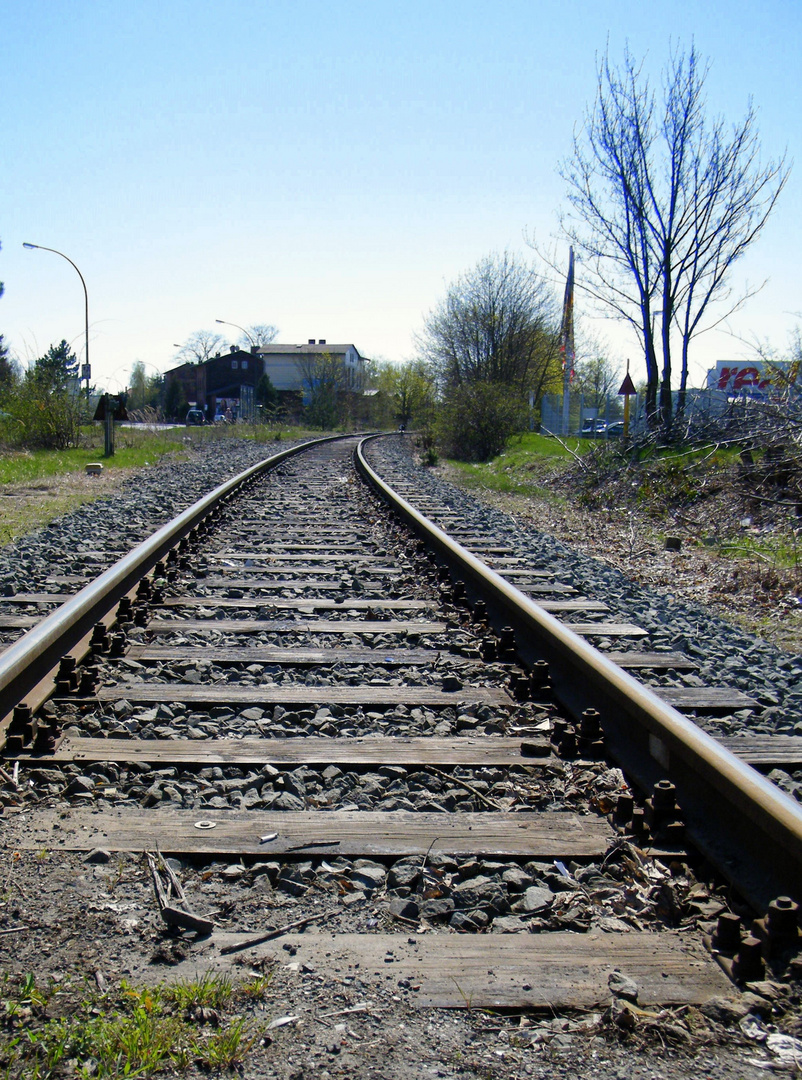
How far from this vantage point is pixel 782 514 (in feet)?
30.2

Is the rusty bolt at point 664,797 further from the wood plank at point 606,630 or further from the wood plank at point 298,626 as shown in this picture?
the wood plank at point 298,626

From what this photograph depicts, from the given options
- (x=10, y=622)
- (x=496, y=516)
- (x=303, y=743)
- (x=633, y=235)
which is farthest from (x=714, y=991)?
(x=633, y=235)

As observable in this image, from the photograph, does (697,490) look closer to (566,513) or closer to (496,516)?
(566,513)

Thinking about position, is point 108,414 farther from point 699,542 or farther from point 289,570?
point 699,542

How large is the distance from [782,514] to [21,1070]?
9.05 meters

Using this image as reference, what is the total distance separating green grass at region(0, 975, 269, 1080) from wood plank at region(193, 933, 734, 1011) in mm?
115

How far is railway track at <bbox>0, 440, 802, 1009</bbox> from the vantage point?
2000 millimetres

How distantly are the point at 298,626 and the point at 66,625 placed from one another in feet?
4.52

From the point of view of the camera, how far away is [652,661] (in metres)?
4.31

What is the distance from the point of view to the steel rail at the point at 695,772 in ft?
6.89

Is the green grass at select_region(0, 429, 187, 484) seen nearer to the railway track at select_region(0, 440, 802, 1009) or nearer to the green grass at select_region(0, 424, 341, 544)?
the green grass at select_region(0, 424, 341, 544)

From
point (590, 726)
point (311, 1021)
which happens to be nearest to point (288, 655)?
point (590, 726)

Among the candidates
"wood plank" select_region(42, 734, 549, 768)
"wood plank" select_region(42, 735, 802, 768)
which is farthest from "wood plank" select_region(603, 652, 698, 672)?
"wood plank" select_region(42, 734, 549, 768)

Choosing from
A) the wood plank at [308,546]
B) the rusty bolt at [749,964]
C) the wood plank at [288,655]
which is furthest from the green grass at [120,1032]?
the wood plank at [308,546]
